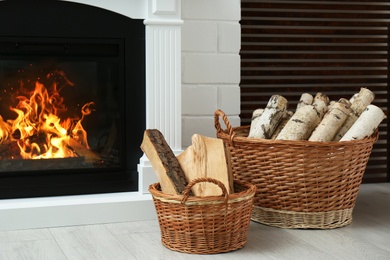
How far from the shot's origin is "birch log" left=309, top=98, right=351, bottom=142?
111 inches

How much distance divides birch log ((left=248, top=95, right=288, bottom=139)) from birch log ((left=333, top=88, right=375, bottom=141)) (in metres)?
0.26

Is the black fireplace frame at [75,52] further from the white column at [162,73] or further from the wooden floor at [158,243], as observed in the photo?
the wooden floor at [158,243]

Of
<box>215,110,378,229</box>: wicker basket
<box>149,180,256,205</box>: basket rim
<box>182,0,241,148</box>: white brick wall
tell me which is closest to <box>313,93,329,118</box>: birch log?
<box>215,110,378,229</box>: wicker basket

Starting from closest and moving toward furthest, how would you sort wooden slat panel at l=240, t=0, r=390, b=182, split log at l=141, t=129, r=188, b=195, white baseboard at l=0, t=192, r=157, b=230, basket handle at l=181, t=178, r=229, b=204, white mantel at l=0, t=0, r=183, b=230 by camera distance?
basket handle at l=181, t=178, r=229, b=204
split log at l=141, t=129, r=188, b=195
white baseboard at l=0, t=192, r=157, b=230
white mantel at l=0, t=0, r=183, b=230
wooden slat panel at l=240, t=0, r=390, b=182

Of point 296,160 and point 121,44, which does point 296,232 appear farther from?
point 121,44

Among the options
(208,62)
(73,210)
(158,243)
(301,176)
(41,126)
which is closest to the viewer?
(158,243)

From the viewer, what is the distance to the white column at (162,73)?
3.09 m

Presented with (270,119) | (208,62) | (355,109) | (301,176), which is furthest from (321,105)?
(208,62)

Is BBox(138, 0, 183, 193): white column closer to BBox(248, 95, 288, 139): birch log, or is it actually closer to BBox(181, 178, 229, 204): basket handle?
BBox(248, 95, 288, 139): birch log

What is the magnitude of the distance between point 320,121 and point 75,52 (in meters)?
1.12

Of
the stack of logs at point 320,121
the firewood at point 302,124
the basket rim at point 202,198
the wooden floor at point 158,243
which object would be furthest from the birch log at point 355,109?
the basket rim at point 202,198

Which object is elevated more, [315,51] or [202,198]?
[315,51]

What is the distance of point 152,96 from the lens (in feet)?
10.2

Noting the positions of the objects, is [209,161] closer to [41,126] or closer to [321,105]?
[321,105]
